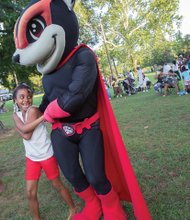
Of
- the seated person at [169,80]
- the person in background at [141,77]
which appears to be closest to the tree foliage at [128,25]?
the person in background at [141,77]

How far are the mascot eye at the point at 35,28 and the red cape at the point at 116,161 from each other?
12.6 inches

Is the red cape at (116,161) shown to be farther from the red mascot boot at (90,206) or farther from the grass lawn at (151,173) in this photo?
the grass lawn at (151,173)

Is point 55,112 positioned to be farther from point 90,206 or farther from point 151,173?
point 151,173

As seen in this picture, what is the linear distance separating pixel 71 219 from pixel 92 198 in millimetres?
371

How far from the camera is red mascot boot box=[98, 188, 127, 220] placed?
284cm

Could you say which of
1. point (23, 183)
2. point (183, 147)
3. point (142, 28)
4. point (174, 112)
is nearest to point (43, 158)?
point (23, 183)

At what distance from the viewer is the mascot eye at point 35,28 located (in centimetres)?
253

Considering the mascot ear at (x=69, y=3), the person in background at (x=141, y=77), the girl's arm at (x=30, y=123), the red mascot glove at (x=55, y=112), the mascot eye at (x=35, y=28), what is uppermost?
the mascot ear at (x=69, y=3)

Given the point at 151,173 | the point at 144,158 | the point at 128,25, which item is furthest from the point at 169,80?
the point at 128,25

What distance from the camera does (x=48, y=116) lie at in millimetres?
2604

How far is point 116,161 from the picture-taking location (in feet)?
9.91

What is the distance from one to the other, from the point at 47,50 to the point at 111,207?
1.57 meters

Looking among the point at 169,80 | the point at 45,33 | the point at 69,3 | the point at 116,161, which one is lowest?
the point at 169,80

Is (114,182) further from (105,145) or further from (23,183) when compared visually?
(23,183)
